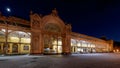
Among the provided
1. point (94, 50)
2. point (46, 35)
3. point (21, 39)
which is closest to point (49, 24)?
point (46, 35)

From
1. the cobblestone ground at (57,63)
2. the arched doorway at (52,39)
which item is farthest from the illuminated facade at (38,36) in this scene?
the cobblestone ground at (57,63)

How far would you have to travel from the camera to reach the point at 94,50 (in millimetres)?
55969

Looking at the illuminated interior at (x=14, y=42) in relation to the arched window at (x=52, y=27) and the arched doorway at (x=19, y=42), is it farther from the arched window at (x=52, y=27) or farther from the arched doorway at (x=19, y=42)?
the arched window at (x=52, y=27)

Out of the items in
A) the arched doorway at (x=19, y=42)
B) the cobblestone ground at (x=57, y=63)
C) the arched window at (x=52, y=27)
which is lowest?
the cobblestone ground at (x=57, y=63)

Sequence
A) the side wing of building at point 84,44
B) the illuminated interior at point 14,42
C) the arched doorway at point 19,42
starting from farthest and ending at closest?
1. the side wing of building at point 84,44
2. the arched doorway at point 19,42
3. the illuminated interior at point 14,42

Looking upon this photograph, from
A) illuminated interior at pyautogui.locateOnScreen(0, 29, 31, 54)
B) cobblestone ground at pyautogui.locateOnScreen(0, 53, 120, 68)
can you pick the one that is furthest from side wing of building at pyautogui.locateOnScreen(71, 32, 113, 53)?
cobblestone ground at pyautogui.locateOnScreen(0, 53, 120, 68)

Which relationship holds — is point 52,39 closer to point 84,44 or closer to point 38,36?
point 38,36

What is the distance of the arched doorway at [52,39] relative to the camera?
3562 cm

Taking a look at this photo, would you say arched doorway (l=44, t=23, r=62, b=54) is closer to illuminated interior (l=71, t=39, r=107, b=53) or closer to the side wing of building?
the side wing of building

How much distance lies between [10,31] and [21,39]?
3.63 m

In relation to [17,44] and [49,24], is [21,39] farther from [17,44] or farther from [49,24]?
[49,24]

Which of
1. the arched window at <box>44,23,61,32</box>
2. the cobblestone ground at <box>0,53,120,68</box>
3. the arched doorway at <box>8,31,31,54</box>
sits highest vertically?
the arched window at <box>44,23,61,32</box>

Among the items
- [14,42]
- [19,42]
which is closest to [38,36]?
[19,42]

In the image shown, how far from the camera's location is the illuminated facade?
28.0 metres
